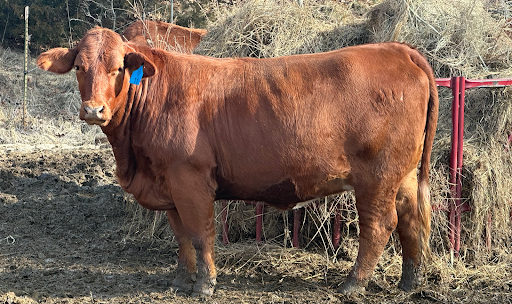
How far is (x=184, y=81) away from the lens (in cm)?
461

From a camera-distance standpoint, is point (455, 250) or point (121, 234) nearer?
point (455, 250)

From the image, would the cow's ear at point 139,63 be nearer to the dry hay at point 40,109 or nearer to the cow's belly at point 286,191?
the cow's belly at point 286,191

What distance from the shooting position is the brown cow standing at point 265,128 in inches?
172

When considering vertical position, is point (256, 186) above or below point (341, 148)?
below

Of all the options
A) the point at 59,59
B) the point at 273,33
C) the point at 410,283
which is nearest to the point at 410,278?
the point at 410,283

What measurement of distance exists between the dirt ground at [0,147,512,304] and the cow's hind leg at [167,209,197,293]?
0.15 meters

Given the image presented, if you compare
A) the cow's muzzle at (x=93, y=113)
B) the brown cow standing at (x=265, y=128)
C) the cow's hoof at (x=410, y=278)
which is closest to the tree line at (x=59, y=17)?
the brown cow standing at (x=265, y=128)

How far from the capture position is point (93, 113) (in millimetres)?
4039

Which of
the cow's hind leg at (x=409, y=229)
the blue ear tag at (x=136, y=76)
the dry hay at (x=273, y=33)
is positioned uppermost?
the dry hay at (x=273, y=33)

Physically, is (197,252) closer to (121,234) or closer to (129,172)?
(129,172)

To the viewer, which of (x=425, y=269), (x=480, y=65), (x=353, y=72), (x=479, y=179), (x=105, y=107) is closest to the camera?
(x=105, y=107)

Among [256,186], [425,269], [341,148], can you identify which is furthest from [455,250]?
[256,186]

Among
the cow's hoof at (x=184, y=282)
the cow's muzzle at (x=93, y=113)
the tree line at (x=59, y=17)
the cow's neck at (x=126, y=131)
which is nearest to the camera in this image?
the cow's muzzle at (x=93, y=113)

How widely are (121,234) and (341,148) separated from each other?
3.15m
